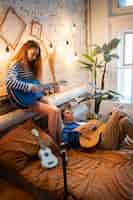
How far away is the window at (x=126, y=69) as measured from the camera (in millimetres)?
4000

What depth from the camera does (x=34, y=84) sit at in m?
2.62

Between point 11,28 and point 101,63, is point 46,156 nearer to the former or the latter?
point 11,28

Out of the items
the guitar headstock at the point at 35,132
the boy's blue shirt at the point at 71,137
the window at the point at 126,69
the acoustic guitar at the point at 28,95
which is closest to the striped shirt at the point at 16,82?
the acoustic guitar at the point at 28,95

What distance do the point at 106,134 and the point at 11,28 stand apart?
5.13ft

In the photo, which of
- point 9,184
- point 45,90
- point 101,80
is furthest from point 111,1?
point 9,184

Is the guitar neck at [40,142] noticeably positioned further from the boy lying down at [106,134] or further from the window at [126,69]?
the window at [126,69]

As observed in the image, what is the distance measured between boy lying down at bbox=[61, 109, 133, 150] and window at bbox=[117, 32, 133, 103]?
1640 millimetres

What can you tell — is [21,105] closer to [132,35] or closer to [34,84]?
[34,84]

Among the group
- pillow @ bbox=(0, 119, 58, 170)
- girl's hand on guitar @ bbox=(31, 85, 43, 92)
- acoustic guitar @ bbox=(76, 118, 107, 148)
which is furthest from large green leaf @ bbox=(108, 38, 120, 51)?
pillow @ bbox=(0, 119, 58, 170)

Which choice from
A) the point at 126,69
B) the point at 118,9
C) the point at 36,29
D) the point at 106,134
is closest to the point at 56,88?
the point at 36,29

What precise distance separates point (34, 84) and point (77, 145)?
2.68ft

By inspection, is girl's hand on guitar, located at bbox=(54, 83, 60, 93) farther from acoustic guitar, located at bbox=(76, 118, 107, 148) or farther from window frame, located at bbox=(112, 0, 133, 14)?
window frame, located at bbox=(112, 0, 133, 14)

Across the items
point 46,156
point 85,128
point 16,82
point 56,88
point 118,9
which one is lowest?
point 46,156

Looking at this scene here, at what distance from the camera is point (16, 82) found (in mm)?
2430
